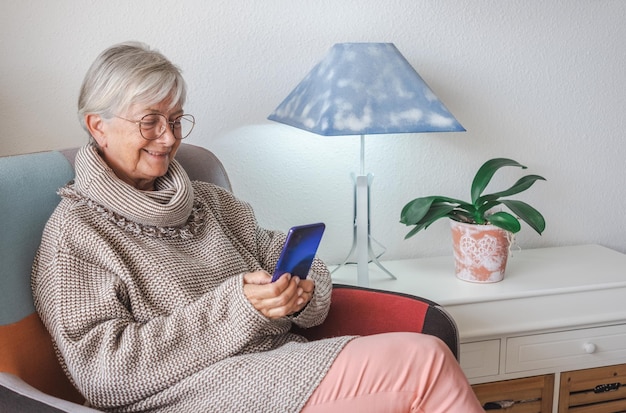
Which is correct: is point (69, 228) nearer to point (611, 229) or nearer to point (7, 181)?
point (7, 181)

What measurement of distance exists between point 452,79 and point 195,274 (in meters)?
1.07

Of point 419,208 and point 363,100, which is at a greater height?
point 363,100

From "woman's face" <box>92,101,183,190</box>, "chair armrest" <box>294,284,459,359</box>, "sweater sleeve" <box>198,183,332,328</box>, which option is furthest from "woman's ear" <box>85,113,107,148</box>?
"chair armrest" <box>294,284,459,359</box>

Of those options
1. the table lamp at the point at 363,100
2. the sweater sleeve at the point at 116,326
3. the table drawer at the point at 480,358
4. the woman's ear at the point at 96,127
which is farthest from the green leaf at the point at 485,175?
the woman's ear at the point at 96,127

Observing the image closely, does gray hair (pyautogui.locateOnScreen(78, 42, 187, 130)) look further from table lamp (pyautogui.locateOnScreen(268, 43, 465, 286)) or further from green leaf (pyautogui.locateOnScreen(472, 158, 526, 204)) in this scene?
green leaf (pyautogui.locateOnScreen(472, 158, 526, 204))

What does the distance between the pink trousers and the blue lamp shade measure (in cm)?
61

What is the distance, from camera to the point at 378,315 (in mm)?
1525

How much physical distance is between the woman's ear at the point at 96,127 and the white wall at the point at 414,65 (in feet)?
1.58

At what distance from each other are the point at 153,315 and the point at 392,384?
0.45 metres

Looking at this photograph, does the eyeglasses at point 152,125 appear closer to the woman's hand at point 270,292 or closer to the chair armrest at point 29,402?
the woman's hand at point 270,292

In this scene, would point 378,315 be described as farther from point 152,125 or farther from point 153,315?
point 152,125

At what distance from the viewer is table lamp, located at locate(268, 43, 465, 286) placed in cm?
168

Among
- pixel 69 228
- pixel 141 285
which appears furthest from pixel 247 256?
pixel 69 228

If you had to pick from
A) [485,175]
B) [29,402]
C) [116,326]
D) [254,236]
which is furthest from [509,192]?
[29,402]
